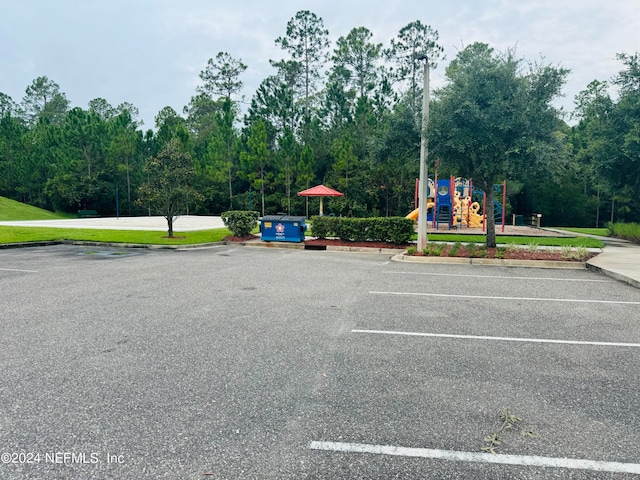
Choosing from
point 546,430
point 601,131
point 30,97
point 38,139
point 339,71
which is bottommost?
point 546,430

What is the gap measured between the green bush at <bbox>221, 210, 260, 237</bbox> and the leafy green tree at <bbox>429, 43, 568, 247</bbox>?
8641mm

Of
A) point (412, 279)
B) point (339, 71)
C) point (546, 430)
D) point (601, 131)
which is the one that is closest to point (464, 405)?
point (546, 430)

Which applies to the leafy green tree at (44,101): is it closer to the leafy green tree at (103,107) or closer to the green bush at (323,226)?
the leafy green tree at (103,107)

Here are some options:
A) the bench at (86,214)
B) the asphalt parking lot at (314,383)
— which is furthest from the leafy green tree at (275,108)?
the asphalt parking lot at (314,383)

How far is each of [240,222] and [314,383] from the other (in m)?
14.9

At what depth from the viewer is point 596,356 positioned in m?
4.62

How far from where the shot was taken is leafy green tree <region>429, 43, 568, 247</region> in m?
12.7

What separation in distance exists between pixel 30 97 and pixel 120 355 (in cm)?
9725

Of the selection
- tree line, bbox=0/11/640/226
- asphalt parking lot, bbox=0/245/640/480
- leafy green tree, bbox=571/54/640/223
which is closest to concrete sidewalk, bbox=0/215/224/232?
tree line, bbox=0/11/640/226

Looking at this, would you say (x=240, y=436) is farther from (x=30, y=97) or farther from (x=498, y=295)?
(x=30, y=97)

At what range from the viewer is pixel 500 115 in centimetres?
1281

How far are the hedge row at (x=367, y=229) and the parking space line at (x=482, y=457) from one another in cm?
1344

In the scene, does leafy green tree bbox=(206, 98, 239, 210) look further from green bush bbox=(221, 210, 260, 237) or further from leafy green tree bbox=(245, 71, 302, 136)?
green bush bbox=(221, 210, 260, 237)

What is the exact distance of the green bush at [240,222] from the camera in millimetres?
18172
